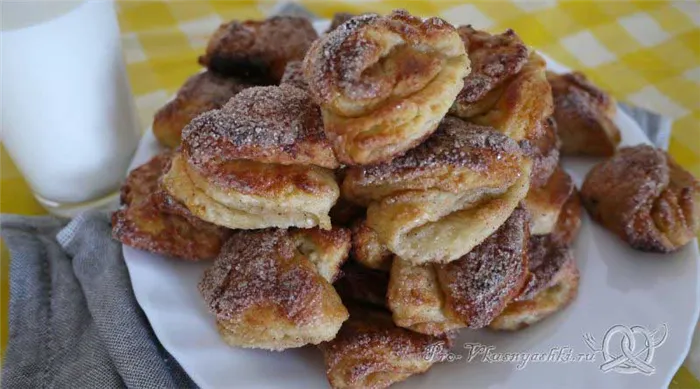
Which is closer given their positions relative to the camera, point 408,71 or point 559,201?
point 408,71

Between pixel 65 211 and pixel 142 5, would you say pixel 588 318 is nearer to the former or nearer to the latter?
pixel 65 211

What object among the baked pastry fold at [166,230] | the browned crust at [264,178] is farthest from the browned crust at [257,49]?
the browned crust at [264,178]

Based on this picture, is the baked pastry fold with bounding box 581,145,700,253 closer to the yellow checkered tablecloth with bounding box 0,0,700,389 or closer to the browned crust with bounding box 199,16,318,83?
the yellow checkered tablecloth with bounding box 0,0,700,389

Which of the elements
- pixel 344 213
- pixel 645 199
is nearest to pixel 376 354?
pixel 344 213

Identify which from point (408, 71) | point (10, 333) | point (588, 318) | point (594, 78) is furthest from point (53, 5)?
point (594, 78)

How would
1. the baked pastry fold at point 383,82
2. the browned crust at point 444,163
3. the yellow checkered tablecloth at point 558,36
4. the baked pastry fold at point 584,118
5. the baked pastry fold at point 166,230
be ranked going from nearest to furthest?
the baked pastry fold at point 383,82 < the browned crust at point 444,163 < the baked pastry fold at point 166,230 < the baked pastry fold at point 584,118 < the yellow checkered tablecloth at point 558,36

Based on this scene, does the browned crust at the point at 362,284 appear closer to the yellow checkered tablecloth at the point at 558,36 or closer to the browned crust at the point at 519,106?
the browned crust at the point at 519,106
